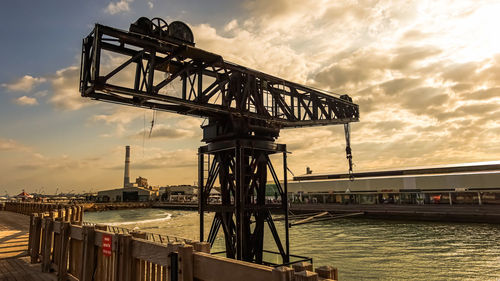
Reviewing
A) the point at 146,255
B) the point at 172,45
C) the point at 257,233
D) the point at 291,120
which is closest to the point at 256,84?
the point at 291,120

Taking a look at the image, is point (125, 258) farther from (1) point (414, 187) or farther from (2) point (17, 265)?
(1) point (414, 187)

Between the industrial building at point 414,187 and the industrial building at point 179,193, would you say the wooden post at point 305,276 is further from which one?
the industrial building at point 179,193

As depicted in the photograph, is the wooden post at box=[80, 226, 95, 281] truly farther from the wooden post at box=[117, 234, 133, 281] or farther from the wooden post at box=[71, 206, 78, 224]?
the wooden post at box=[71, 206, 78, 224]

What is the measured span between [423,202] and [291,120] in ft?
167

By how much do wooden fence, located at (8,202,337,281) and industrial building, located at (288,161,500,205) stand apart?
6225 centimetres

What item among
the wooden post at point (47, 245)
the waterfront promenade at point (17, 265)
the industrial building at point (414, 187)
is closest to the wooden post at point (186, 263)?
the waterfront promenade at point (17, 265)

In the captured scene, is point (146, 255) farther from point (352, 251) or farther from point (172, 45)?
point (352, 251)

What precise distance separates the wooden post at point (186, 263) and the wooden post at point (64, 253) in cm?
612

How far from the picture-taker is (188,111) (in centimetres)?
1766

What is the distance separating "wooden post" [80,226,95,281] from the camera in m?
7.77

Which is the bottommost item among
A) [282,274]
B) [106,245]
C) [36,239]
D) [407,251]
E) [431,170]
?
[407,251]

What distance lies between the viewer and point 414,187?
6419 centimetres

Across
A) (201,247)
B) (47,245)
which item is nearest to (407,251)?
(47,245)

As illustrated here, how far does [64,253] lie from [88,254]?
84.8 inches
